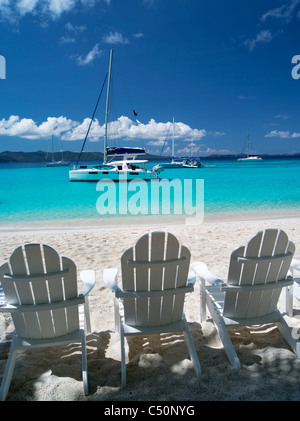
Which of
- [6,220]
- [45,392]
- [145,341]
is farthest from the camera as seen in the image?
[6,220]

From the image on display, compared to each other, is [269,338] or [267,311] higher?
[267,311]

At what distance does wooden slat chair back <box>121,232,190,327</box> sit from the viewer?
6.74ft

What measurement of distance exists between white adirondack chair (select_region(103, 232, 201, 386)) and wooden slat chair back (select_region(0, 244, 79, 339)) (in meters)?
0.38

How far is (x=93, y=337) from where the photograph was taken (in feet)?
8.55

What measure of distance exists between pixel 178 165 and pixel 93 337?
193 ft

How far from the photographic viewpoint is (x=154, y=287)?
2152 millimetres

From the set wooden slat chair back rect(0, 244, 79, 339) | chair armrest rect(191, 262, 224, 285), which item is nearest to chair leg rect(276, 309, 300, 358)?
chair armrest rect(191, 262, 224, 285)

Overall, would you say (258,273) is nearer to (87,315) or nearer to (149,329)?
(149,329)

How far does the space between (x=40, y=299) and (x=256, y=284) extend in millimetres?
1650

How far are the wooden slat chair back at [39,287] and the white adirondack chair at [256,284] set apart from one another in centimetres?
119

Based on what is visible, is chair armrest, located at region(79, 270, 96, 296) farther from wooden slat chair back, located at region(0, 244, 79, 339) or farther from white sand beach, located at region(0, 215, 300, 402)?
white sand beach, located at region(0, 215, 300, 402)
